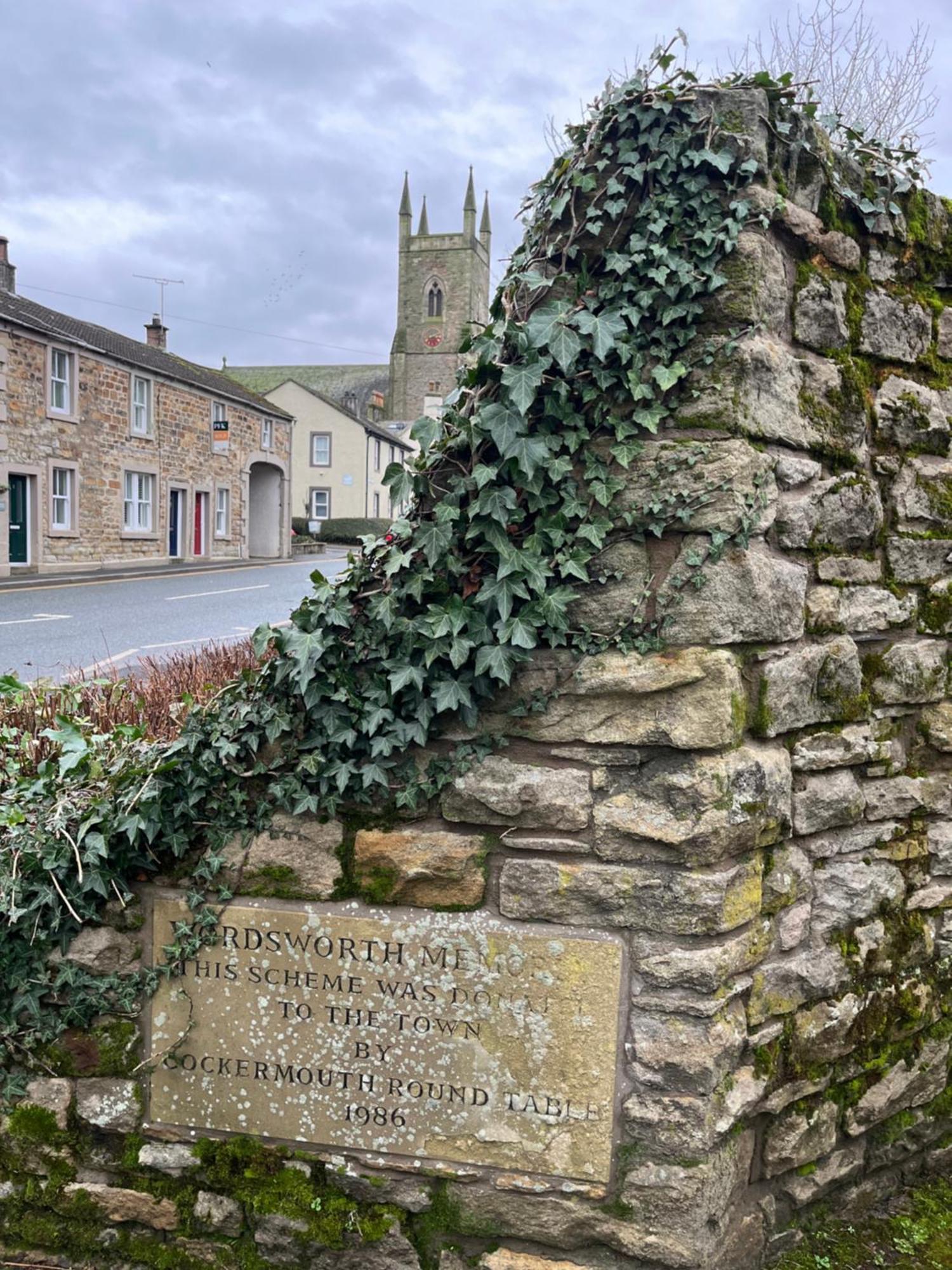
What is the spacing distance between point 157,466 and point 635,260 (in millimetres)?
25758

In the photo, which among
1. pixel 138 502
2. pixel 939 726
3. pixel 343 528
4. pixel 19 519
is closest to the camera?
pixel 939 726

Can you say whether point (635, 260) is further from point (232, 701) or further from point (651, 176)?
point (232, 701)

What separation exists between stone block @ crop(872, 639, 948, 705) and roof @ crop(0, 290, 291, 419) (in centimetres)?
2141

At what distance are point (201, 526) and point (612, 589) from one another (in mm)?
27859

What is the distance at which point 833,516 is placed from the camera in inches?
126

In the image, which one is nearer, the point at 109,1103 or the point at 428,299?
the point at 109,1103

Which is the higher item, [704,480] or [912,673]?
[704,480]

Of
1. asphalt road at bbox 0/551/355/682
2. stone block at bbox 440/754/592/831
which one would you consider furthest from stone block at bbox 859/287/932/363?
asphalt road at bbox 0/551/355/682

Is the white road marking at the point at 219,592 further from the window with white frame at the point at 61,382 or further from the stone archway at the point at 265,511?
the stone archway at the point at 265,511

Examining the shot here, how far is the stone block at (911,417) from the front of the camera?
3.41 meters

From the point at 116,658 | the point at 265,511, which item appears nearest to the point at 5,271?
the point at 265,511

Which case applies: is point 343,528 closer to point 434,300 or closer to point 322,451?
point 322,451

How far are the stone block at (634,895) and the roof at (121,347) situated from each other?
2144cm

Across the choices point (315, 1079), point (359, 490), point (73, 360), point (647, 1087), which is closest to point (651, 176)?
point (647, 1087)
